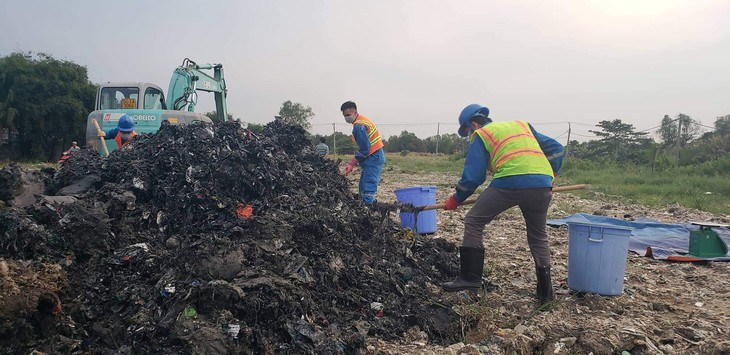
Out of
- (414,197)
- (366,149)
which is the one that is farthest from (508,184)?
(366,149)

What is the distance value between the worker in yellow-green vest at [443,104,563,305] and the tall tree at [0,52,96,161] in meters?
26.0

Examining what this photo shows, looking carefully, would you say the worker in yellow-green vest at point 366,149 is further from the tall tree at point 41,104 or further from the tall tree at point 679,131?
the tall tree at point 41,104

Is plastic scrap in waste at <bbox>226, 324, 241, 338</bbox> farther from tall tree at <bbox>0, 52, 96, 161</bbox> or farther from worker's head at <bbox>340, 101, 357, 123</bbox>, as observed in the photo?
tall tree at <bbox>0, 52, 96, 161</bbox>

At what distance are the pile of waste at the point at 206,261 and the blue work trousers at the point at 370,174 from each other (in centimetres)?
76

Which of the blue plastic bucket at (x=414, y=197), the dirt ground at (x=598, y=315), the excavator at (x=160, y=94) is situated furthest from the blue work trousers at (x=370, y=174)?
the excavator at (x=160, y=94)

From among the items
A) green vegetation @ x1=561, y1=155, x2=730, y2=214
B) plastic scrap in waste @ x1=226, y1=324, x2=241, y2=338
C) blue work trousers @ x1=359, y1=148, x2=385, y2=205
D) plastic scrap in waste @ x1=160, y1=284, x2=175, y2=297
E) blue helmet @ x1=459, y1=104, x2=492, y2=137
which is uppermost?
blue helmet @ x1=459, y1=104, x2=492, y2=137

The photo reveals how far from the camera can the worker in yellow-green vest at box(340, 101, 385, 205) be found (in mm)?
6438

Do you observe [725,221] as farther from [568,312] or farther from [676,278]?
[568,312]

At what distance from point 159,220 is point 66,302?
51.1 inches

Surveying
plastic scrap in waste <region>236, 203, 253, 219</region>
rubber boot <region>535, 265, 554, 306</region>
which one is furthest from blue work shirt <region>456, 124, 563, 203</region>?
plastic scrap in waste <region>236, 203, 253, 219</region>

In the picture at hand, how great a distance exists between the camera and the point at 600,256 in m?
A: 3.96

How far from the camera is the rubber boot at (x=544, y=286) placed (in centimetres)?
395

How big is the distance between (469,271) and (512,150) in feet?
3.39

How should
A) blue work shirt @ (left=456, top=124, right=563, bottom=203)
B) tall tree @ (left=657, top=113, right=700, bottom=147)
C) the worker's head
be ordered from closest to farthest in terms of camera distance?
blue work shirt @ (left=456, top=124, right=563, bottom=203) < the worker's head < tall tree @ (left=657, top=113, right=700, bottom=147)
